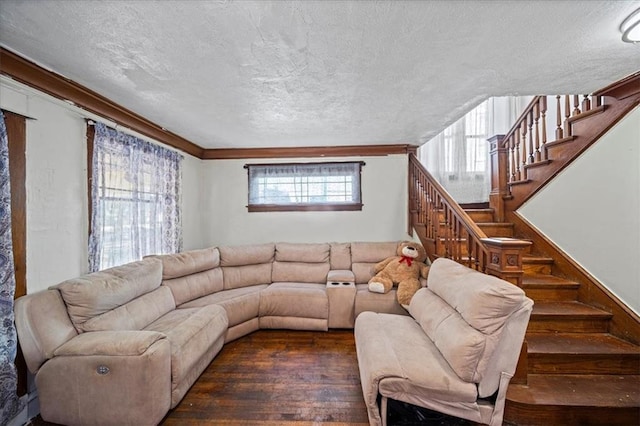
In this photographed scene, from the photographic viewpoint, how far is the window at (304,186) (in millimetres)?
4023

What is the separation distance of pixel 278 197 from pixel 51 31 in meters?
2.94

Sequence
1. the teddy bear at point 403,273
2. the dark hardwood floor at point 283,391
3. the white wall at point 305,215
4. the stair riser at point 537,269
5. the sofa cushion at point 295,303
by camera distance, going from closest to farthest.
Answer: the dark hardwood floor at point 283,391
the stair riser at point 537,269
the teddy bear at point 403,273
the sofa cushion at point 295,303
the white wall at point 305,215

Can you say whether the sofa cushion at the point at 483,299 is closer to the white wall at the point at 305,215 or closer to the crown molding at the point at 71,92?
the white wall at the point at 305,215

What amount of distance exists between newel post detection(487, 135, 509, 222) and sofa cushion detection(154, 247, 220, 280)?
383 cm

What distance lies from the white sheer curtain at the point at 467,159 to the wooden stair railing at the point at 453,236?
1.26 metres

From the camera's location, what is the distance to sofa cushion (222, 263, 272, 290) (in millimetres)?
3436

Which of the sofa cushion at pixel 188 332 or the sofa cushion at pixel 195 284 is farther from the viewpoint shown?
the sofa cushion at pixel 195 284

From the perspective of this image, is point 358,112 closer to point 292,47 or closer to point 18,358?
point 292,47

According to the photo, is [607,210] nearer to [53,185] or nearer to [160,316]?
[160,316]

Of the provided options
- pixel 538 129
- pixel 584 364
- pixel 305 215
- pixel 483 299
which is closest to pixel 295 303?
pixel 305 215

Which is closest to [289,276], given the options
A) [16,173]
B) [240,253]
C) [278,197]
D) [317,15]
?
[240,253]

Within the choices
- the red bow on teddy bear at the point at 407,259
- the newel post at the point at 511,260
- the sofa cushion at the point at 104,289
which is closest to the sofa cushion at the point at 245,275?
the sofa cushion at the point at 104,289

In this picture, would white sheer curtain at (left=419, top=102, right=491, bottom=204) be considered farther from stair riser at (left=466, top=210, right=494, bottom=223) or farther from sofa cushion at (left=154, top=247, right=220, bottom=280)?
sofa cushion at (left=154, top=247, right=220, bottom=280)

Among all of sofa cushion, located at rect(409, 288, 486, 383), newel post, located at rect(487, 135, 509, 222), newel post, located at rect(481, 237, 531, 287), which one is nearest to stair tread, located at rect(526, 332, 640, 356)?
newel post, located at rect(481, 237, 531, 287)
